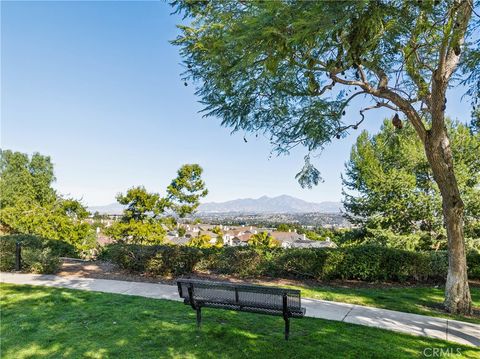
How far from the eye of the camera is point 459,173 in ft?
57.4

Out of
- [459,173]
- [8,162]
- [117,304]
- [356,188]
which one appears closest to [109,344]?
[117,304]

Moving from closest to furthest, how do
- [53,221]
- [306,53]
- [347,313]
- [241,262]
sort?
[306,53], [347,313], [241,262], [53,221]

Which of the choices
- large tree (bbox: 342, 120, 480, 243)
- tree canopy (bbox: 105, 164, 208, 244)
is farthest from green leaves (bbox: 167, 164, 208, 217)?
large tree (bbox: 342, 120, 480, 243)

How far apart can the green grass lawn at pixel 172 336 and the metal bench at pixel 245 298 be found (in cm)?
35

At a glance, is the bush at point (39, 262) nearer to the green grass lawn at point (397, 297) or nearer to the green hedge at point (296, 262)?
the green hedge at point (296, 262)

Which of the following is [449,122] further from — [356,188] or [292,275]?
[292,275]

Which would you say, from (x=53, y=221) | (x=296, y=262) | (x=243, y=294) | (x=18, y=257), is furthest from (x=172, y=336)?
(x=53, y=221)

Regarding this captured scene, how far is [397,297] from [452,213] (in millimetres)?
2623

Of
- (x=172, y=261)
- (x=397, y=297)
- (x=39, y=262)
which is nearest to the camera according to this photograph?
(x=397, y=297)

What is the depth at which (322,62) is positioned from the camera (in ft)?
17.7

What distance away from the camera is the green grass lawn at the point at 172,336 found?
4.36 metres

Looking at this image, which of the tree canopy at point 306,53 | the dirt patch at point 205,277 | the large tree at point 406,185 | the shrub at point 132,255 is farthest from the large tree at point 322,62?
the large tree at point 406,185

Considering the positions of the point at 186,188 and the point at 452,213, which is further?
the point at 186,188

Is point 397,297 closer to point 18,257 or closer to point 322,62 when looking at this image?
point 322,62
